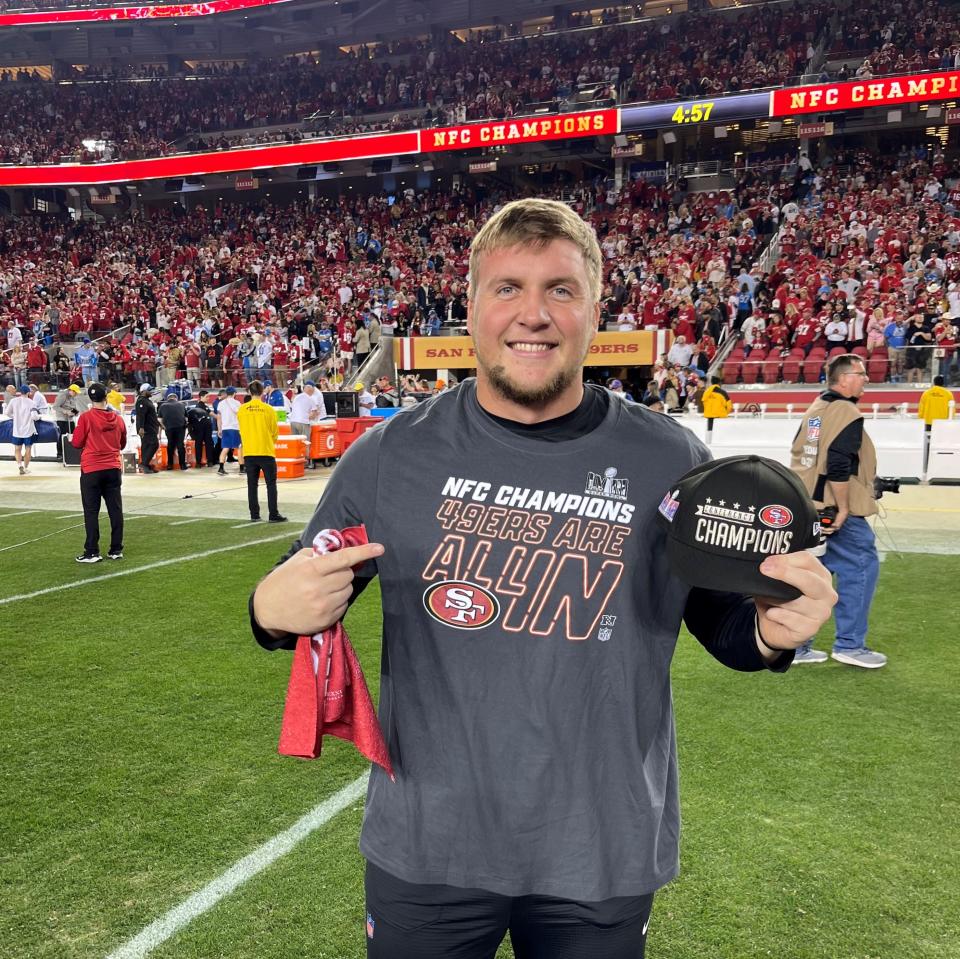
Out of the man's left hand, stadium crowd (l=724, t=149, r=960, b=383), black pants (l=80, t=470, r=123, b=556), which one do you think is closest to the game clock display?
stadium crowd (l=724, t=149, r=960, b=383)

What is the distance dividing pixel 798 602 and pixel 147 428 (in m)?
17.1

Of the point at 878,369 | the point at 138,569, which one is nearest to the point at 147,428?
the point at 138,569

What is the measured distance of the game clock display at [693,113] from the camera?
99.1 feet

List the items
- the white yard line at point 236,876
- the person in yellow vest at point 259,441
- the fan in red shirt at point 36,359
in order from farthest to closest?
1. the fan in red shirt at point 36,359
2. the person in yellow vest at point 259,441
3. the white yard line at point 236,876

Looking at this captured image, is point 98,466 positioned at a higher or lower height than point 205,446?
higher

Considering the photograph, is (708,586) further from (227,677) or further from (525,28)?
(525,28)

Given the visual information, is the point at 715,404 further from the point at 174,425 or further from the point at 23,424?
the point at 23,424

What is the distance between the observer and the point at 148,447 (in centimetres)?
1745

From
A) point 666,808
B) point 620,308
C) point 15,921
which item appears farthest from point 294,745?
point 620,308

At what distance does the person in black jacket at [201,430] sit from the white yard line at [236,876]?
14800 millimetres

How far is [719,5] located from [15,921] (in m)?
44.2

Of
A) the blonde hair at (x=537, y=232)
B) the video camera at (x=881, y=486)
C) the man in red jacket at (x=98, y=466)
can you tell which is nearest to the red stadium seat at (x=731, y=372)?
the video camera at (x=881, y=486)

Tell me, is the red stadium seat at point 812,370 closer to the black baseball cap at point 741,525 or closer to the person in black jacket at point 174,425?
the person in black jacket at point 174,425

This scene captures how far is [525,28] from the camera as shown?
42.6 m
